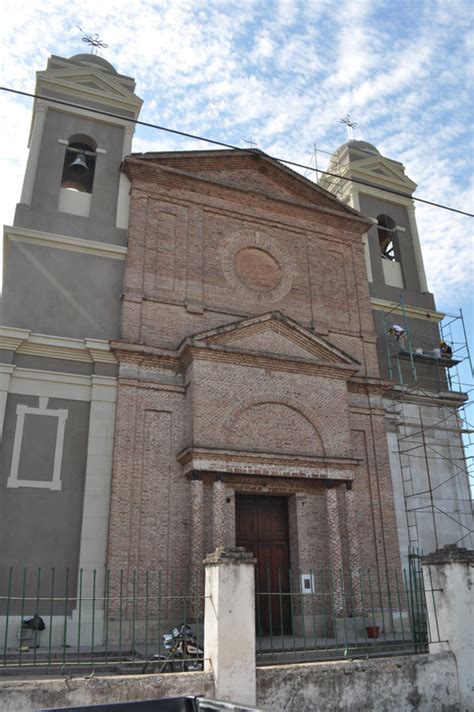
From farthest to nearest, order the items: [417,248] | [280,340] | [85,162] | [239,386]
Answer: [417,248] → [85,162] → [280,340] → [239,386]

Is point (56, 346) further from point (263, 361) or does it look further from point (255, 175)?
point (255, 175)

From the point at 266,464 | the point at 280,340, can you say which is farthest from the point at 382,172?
the point at 266,464

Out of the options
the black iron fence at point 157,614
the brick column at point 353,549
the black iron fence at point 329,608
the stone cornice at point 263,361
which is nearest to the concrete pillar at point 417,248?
the stone cornice at point 263,361

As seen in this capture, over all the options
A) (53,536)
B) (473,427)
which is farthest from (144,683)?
(473,427)

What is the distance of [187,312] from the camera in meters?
16.1

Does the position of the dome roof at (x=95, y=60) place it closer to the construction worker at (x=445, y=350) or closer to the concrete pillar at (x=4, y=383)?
the concrete pillar at (x=4, y=383)

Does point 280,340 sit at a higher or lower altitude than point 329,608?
higher

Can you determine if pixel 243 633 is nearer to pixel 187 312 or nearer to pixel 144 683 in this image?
pixel 144 683

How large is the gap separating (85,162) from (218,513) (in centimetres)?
1082

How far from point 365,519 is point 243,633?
921 centimetres

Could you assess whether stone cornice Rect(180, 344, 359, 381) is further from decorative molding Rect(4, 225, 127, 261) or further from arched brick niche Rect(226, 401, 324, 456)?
decorative molding Rect(4, 225, 127, 261)

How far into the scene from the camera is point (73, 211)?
16422 millimetres

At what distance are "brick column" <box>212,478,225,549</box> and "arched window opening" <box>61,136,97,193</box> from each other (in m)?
9.69

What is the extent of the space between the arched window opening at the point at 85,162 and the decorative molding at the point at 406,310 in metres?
9.74
